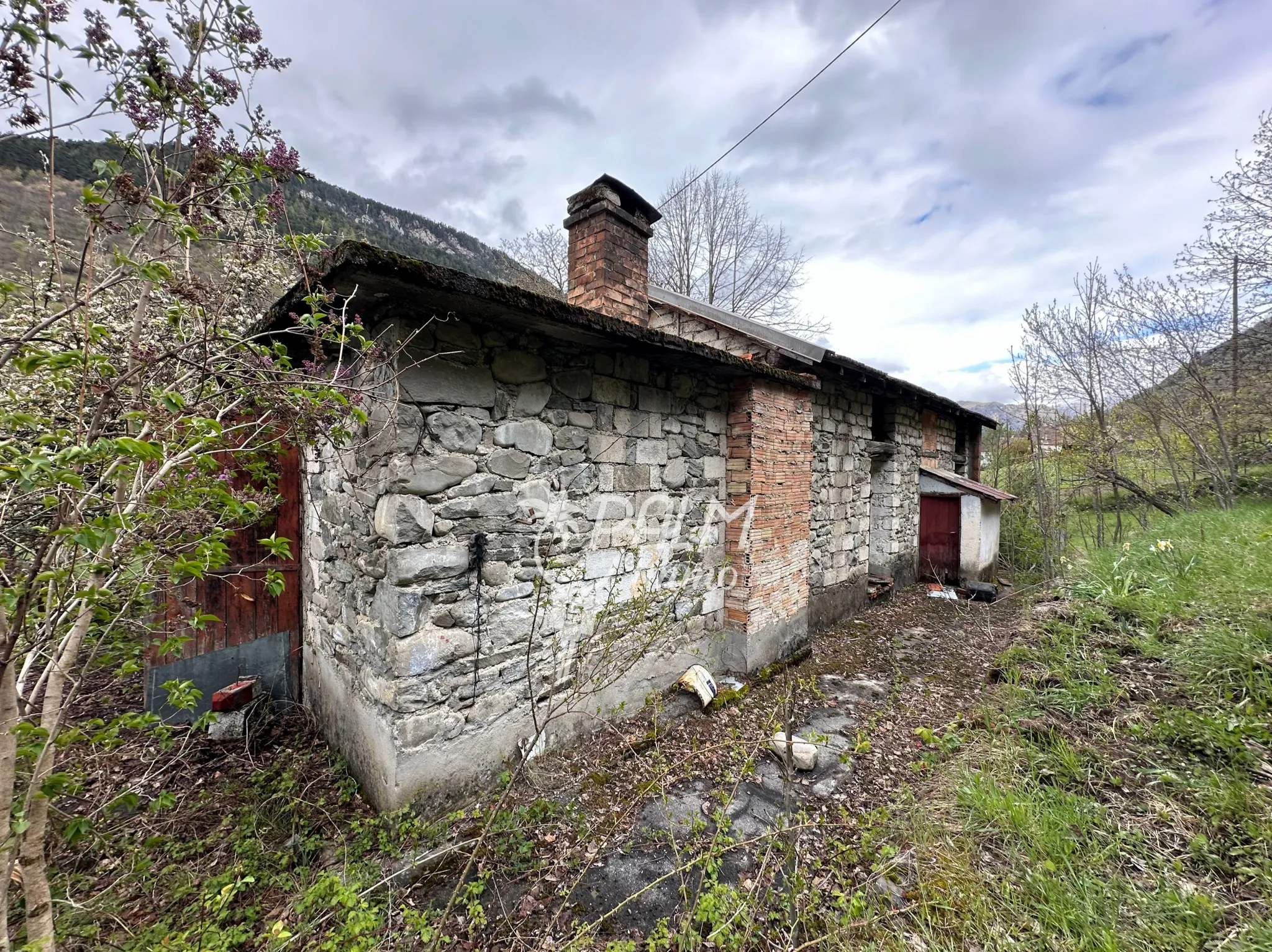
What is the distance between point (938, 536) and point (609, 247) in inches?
288

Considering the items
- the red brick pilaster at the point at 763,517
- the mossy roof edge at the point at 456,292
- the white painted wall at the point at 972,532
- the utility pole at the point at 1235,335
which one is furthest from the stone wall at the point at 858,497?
the utility pole at the point at 1235,335

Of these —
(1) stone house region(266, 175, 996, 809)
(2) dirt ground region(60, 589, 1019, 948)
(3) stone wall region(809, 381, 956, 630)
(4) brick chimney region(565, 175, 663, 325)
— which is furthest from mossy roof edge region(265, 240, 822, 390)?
(3) stone wall region(809, 381, 956, 630)

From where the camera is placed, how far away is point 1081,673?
3488 millimetres

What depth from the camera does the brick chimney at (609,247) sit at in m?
4.86

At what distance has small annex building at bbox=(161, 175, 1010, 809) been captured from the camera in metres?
2.64

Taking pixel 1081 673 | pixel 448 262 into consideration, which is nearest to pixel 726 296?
pixel 448 262

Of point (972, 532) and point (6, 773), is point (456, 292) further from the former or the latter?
point (972, 532)

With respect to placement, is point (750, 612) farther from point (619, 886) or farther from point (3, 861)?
point (3, 861)

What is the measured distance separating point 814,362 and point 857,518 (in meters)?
2.99

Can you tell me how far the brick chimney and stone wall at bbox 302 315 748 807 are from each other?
156 centimetres

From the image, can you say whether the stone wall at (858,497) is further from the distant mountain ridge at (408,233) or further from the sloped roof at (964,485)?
the distant mountain ridge at (408,233)

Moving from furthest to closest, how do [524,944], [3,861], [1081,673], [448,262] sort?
[448,262] < [1081,673] < [524,944] < [3,861]

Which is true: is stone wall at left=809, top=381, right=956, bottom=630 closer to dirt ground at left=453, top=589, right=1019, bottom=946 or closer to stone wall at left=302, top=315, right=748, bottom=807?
dirt ground at left=453, top=589, right=1019, bottom=946

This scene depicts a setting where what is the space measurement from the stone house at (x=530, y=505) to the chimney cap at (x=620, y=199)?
0.03 m
